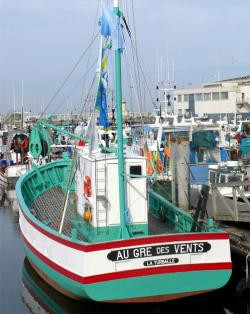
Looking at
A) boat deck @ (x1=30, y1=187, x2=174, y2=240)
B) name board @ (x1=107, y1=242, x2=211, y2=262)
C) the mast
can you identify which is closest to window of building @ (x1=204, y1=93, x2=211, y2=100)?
boat deck @ (x1=30, y1=187, x2=174, y2=240)

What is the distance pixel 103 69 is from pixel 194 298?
5.95 meters

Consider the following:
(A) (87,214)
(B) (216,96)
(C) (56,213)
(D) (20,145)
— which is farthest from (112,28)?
(B) (216,96)

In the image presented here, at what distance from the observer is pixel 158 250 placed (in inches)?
446

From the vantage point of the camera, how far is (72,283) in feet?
38.5

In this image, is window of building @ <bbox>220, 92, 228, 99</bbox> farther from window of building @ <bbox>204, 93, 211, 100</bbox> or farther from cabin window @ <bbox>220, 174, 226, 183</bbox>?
cabin window @ <bbox>220, 174, 226, 183</bbox>

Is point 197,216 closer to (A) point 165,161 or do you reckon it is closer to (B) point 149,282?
(B) point 149,282

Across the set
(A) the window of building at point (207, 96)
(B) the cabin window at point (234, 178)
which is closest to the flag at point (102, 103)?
(B) the cabin window at point (234, 178)

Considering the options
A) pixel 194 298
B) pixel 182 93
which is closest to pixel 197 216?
pixel 194 298

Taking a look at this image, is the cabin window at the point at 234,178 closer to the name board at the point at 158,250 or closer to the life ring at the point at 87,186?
the life ring at the point at 87,186

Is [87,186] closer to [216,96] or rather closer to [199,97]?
[216,96]

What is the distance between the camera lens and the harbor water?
12.4m

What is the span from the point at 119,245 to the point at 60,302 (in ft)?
10.3

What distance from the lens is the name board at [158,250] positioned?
11.1m

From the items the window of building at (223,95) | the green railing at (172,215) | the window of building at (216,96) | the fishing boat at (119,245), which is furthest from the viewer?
the window of building at (223,95)
